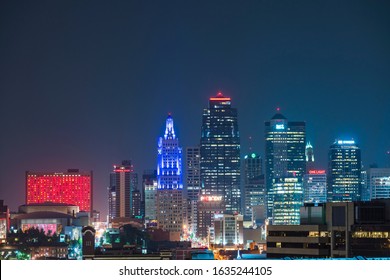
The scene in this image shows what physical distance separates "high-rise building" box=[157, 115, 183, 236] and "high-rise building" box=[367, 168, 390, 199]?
518 inches

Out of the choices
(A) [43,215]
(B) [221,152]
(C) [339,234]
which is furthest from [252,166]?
(C) [339,234]

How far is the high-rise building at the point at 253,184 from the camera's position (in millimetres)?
75125

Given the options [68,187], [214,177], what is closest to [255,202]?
[214,177]

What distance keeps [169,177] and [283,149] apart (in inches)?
439

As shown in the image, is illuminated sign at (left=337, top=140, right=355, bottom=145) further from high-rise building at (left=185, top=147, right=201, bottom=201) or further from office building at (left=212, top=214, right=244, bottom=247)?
office building at (left=212, top=214, right=244, bottom=247)

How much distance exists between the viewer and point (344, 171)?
71.1 metres

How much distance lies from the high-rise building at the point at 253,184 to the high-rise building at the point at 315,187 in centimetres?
439

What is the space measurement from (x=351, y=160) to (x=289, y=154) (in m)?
7.26

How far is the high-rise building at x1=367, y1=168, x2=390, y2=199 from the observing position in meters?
67.7

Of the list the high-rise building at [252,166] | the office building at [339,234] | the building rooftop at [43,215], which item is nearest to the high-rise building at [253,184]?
the high-rise building at [252,166]

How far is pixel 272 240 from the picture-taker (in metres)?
22.1

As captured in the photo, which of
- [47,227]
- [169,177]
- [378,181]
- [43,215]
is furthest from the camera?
[169,177]

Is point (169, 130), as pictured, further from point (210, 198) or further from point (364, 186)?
point (364, 186)
